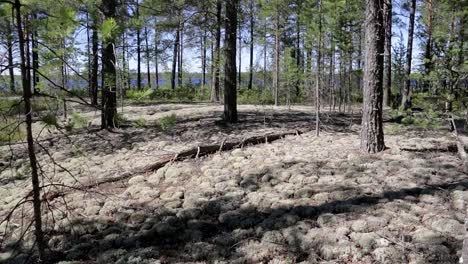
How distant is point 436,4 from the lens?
17.4m

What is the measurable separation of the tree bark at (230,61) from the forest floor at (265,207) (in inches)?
102

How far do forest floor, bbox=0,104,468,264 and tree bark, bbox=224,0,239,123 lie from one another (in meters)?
2.59

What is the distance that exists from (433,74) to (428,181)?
1.46 m

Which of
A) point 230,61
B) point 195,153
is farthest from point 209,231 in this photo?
point 230,61

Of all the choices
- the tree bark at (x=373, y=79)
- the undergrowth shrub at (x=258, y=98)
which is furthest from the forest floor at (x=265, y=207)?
the undergrowth shrub at (x=258, y=98)

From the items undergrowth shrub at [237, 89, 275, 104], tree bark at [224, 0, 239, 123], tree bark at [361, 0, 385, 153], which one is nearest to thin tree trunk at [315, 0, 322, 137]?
tree bark at [361, 0, 385, 153]

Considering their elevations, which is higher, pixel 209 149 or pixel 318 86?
pixel 318 86

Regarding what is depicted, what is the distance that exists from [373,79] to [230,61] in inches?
165

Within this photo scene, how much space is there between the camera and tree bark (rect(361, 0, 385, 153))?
5672 mm

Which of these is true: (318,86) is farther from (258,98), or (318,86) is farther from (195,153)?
(258,98)

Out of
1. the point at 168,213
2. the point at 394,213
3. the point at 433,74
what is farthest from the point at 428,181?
the point at 168,213

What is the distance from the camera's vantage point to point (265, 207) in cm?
438

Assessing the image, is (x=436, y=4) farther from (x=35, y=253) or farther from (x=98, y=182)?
(x=35, y=253)

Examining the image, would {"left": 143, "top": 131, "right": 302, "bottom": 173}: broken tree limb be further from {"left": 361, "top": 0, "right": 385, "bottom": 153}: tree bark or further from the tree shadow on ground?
{"left": 361, "top": 0, "right": 385, "bottom": 153}: tree bark
